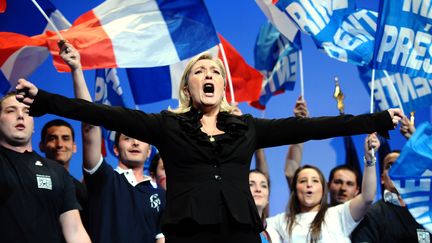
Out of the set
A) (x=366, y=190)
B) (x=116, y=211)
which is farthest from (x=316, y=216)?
(x=116, y=211)

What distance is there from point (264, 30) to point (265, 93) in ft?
2.18

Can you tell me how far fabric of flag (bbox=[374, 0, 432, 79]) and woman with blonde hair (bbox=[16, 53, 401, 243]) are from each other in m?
2.15

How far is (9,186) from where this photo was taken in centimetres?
362

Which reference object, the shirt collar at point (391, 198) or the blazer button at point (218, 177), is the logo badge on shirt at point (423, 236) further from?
the blazer button at point (218, 177)

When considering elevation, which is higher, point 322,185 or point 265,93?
point 265,93

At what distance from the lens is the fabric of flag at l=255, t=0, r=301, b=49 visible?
5848 mm

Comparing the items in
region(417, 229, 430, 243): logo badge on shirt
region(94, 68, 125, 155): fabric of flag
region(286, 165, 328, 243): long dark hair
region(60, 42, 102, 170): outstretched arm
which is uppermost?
region(94, 68, 125, 155): fabric of flag

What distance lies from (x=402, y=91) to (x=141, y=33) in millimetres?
2177

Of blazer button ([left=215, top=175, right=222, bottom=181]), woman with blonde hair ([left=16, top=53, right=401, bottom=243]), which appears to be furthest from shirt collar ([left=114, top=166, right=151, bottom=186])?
blazer button ([left=215, top=175, right=222, bottom=181])

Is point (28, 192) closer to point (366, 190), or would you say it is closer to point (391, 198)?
point (366, 190)

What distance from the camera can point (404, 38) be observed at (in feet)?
16.4

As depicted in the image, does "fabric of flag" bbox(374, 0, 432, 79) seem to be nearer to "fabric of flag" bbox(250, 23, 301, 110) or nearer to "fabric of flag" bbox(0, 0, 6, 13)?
"fabric of flag" bbox(250, 23, 301, 110)

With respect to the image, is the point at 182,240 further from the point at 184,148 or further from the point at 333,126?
the point at 333,126

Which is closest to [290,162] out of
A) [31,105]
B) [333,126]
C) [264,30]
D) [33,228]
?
[264,30]
